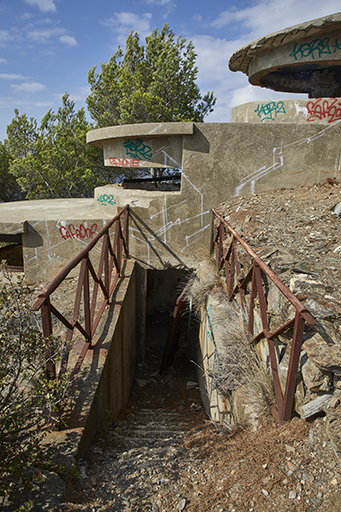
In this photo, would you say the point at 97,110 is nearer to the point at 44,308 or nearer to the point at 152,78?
the point at 152,78

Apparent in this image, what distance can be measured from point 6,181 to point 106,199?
15.1 metres

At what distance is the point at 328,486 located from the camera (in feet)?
5.36

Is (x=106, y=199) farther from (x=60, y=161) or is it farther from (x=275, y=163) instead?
(x=60, y=161)

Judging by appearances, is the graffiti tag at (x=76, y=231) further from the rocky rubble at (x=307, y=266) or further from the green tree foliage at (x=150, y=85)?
the green tree foliage at (x=150, y=85)

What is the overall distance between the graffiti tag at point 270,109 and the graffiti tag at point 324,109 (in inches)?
20.3

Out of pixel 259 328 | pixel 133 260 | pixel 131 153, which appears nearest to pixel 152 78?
pixel 131 153

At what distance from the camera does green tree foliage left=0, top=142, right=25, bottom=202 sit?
1834 centimetres

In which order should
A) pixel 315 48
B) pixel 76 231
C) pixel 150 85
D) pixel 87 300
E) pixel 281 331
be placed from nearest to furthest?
pixel 281 331 → pixel 87 300 → pixel 315 48 → pixel 76 231 → pixel 150 85

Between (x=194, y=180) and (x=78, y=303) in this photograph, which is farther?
(x=194, y=180)

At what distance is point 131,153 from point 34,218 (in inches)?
90.3

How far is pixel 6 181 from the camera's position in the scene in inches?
739

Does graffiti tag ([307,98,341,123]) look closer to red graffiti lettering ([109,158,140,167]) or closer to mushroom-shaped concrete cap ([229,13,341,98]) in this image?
mushroom-shaped concrete cap ([229,13,341,98])

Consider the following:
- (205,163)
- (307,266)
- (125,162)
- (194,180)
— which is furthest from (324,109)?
(307,266)

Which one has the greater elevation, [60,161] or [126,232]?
[60,161]
